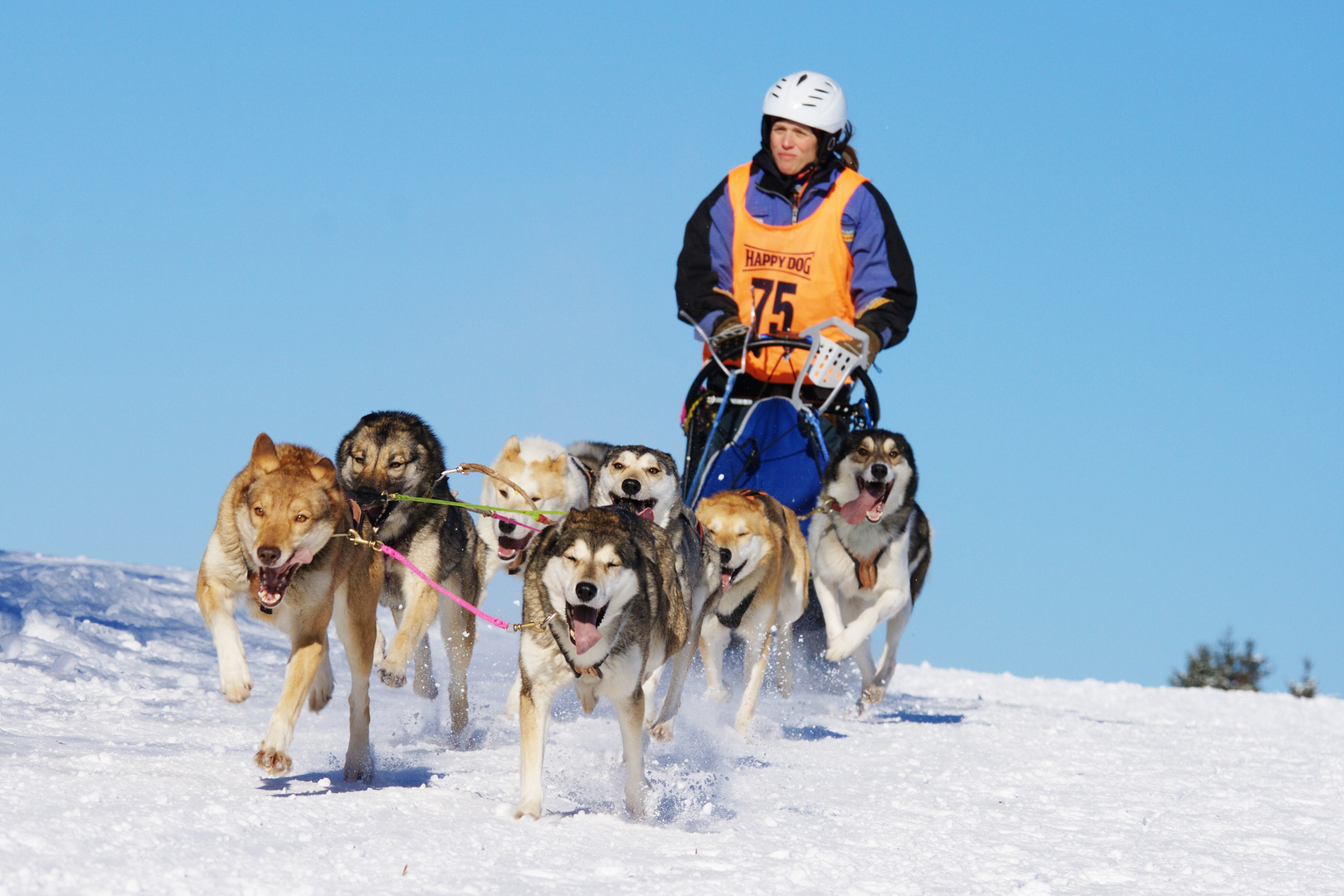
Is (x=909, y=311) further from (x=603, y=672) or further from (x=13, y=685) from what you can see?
(x=13, y=685)

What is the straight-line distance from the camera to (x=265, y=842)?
307 cm

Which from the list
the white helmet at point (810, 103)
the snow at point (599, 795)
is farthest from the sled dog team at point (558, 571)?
the white helmet at point (810, 103)

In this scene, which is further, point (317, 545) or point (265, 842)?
point (317, 545)

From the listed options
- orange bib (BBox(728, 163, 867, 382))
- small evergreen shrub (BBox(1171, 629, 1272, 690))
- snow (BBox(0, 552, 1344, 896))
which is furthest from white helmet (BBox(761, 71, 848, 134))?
small evergreen shrub (BBox(1171, 629, 1272, 690))

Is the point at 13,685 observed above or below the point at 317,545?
below

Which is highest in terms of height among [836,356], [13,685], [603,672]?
[836,356]

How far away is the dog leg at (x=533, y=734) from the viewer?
369 cm

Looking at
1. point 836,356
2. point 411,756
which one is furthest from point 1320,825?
point 411,756

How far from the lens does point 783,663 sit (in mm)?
6535

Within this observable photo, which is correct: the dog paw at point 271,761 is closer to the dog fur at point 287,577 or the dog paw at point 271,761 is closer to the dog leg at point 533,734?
the dog fur at point 287,577

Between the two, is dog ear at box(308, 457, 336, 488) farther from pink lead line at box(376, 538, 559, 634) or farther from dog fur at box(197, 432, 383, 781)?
pink lead line at box(376, 538, 559, 634)

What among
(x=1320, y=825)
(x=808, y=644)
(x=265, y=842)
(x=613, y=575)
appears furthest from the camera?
(x=808, y=644)

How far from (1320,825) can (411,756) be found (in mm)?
3319

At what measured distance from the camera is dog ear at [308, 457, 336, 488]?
13.0 feet
